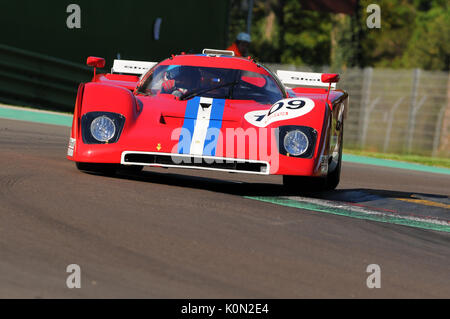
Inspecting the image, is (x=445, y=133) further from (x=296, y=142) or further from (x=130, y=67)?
(x=296, y=142)

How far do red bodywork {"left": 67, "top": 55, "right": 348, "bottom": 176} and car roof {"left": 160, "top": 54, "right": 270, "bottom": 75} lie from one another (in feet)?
2.59

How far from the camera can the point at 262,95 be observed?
773 cm

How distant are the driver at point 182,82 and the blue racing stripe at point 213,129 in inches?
20.7

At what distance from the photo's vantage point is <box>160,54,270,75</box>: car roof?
316 inches

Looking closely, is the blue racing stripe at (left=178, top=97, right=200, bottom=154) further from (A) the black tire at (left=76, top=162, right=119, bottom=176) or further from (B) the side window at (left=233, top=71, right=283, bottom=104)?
(A) the black tire at (left=76, top=162, right=119, bottom=176)

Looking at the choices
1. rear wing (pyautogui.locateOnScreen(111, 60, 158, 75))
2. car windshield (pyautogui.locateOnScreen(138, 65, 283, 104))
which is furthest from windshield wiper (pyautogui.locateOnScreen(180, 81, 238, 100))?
rear wing (pyautogui.locateOnScreen(111, 60, 158, 75))

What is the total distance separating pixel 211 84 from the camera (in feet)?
25.3

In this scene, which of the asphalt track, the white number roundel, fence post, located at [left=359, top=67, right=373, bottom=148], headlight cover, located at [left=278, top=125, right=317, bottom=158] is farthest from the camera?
fence post, located at [left=359, top=67, right=373, bottom=148]

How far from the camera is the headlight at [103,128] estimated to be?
6719 mm

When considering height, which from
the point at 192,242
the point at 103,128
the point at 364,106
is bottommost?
the point at 192,242

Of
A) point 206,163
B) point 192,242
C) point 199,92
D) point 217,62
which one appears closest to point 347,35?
point 217,62

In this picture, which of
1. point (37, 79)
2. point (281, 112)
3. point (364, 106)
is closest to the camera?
point (281, 112)

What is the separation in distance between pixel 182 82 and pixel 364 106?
51.9 ft

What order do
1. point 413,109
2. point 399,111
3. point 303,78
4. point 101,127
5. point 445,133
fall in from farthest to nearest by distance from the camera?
point 399,111 < point 413,109 < point 445,133 < point 303,78 < point 101,127
